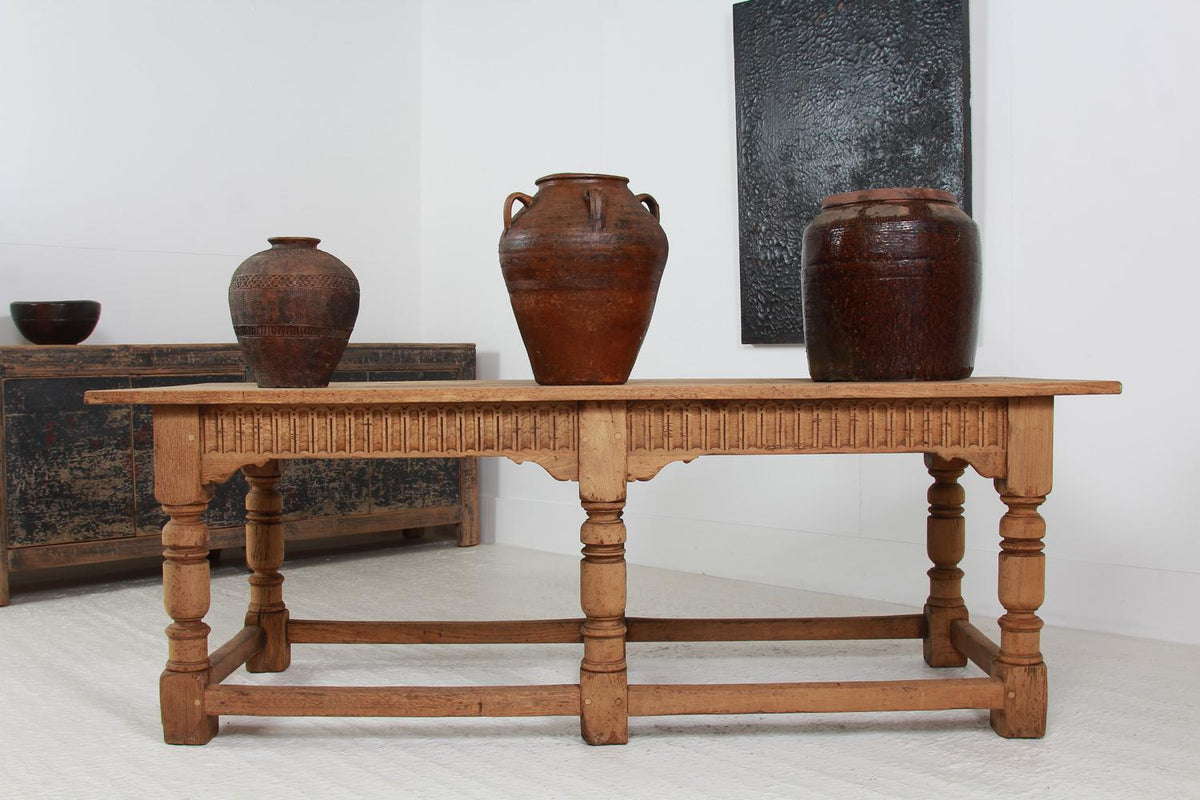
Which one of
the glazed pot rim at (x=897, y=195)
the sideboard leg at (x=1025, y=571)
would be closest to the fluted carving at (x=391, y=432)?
the glazed pot rim at (x=897, y=195)

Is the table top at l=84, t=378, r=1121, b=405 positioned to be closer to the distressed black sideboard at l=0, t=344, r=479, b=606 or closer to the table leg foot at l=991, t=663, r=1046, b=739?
the table leg foot at l=991, t=663, r=1046, b=739

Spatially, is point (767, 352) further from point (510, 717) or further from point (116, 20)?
point (116, 20)

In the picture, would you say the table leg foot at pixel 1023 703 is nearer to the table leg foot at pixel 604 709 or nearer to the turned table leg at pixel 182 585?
the table leg foot at pixel 604 709

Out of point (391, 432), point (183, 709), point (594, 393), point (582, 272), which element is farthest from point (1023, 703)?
point (183, 709)

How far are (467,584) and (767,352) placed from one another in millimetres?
1542

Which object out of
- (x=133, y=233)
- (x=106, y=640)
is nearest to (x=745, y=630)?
(x=106, y=640)

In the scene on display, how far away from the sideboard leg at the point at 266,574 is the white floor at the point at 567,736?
0.07 metres

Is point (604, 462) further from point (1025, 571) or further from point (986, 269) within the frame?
point (986, 269)

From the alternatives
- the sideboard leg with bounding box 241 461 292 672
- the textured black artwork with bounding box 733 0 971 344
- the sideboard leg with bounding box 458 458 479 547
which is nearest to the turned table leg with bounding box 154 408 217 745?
the sideboard leg with bounding box 241 461 292 672

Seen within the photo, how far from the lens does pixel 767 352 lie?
4734mm

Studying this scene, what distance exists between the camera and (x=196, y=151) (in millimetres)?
5418

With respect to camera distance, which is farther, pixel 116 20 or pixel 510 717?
pixel 116 20

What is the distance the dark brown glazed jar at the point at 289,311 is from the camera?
2.89 meters

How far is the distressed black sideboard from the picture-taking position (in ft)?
14.5
